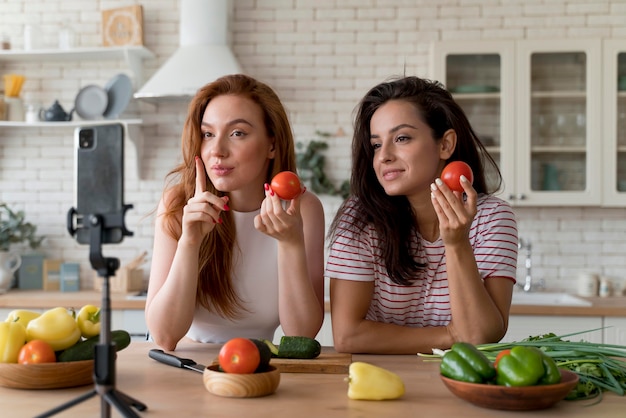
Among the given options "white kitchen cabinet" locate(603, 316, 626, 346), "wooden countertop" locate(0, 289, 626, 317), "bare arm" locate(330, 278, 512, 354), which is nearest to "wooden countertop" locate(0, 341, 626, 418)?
"bare arm" locate(330, 278, 512, 354)

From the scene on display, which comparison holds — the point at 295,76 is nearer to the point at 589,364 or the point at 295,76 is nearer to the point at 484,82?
the point at 484,82

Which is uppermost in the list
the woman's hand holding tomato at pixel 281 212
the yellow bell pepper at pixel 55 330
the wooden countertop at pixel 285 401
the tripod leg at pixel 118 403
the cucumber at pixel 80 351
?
the woman's hand holding tomato at pixel 281 212

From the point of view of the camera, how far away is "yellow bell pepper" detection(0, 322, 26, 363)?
1.54m

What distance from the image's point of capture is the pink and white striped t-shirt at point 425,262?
220 cm

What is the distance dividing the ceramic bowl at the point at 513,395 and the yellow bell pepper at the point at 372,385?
5.2 inches

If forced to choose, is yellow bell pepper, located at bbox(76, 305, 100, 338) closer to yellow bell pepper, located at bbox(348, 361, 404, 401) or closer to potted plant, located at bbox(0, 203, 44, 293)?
yellow bell pepper, located at bbox(348, 361, 404, 401)

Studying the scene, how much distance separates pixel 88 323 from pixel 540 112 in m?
3.31

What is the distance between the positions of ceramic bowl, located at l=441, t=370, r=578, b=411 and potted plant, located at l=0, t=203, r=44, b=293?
11.5 ft

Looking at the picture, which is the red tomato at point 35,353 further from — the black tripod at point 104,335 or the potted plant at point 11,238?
the potted plant at point 11,238

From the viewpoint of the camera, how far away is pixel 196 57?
4.26 meters

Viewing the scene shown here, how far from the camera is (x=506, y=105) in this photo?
4219mm

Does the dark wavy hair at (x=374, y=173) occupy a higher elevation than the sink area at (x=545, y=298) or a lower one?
higher

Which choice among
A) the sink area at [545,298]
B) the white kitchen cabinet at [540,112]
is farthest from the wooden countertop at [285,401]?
the white kitchen cabinet at [540,112]

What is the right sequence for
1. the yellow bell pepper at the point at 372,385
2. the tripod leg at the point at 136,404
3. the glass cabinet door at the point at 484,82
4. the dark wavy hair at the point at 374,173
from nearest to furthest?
the tripod leg at the point at 136,404, the yellow bell pepper at the point at 372,385, the dark wavy hair at the point at 374,173, the glass cabinet door at the point at 484,82
